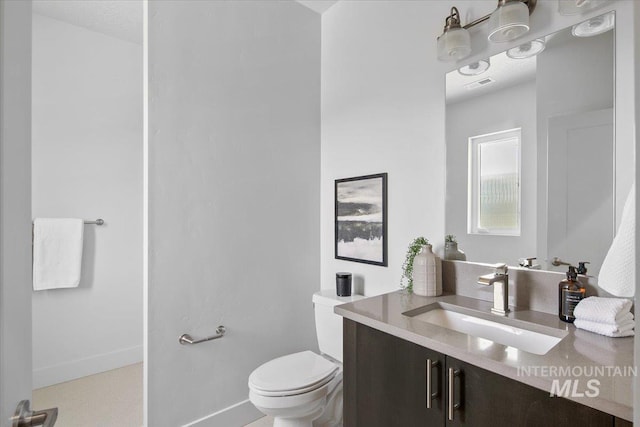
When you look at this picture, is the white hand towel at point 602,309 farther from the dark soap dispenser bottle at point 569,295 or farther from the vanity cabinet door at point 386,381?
the vanity cabinet door at point 386,381

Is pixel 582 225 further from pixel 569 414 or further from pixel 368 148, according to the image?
pixel 368 148

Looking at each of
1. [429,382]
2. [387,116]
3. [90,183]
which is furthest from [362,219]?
[90,183]

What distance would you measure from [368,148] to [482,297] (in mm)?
1068

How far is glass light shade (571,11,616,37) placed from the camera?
1.18 meters

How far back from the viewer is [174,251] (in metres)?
1.80

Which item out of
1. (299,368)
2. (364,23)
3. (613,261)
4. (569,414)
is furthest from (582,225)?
(364,23)

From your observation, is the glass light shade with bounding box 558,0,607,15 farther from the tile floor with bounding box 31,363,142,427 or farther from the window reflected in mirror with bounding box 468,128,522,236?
the tile floor with bounding box 31,363,142,427

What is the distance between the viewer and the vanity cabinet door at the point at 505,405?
0.80 meters

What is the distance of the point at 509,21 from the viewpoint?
1.32 metres

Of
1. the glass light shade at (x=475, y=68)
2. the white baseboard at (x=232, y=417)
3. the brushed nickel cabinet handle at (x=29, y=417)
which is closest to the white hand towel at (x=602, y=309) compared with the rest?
the glass light shade at (x=475, y=68)

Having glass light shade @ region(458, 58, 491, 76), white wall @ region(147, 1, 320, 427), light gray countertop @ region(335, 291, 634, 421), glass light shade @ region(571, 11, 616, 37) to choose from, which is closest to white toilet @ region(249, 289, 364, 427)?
white wall @ region(147, 1, 320, 427)

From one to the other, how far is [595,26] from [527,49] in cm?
23

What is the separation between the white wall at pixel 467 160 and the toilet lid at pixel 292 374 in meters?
0.93

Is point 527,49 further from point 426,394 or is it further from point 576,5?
point 426,394
